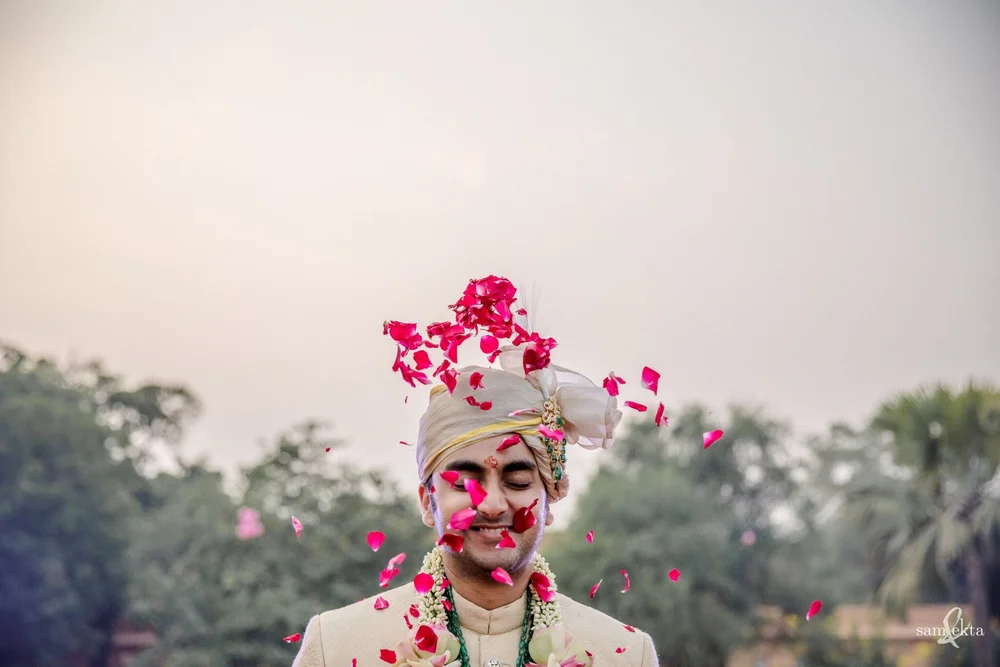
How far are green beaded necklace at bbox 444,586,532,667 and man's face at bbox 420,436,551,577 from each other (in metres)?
0.15

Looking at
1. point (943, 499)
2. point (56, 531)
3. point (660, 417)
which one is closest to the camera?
point (660, 417)

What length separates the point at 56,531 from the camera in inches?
1195

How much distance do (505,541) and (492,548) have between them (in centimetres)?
5

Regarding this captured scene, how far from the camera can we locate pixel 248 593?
28281 millimetres

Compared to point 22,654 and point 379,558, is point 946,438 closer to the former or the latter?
point 379,558

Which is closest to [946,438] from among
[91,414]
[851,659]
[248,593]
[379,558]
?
[851,659]

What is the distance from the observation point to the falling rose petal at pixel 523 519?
12.8 ft

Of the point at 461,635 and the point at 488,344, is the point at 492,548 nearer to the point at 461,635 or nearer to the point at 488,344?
the point at 461,635

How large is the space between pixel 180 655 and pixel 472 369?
2534 centimetres

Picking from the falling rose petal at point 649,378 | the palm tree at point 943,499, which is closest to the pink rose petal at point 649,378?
the falling rose petal at point 649,378

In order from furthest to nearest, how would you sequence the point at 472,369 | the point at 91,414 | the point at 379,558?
the point at 91,414 → the point at 379,558 → the point at 472,369

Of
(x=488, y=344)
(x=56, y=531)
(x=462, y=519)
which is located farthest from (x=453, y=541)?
(x=56, y=531)

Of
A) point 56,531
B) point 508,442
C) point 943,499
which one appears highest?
point 56,531

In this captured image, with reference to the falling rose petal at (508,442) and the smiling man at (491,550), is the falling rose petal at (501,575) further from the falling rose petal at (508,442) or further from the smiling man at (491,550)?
the falling rose petal at (508,442)
